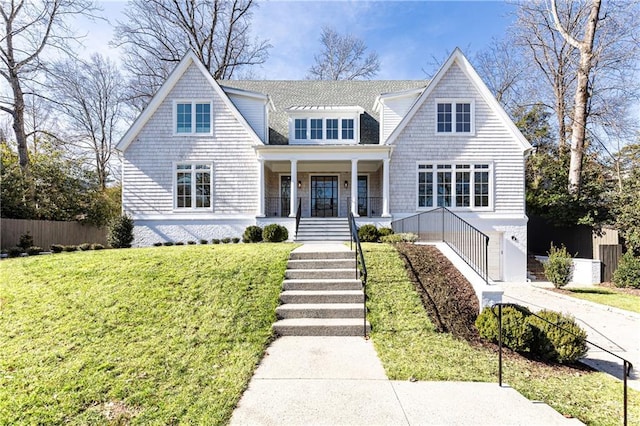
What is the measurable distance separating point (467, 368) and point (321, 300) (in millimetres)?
2979

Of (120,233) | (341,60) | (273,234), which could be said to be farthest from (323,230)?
(341,60)

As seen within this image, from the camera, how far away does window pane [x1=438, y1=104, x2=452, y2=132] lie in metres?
14.7

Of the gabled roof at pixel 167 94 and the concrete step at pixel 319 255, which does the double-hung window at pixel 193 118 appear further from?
the concrete step at pixel 319 255

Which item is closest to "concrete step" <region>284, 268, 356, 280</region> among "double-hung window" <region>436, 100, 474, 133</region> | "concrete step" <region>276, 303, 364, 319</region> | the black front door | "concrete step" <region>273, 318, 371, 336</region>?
"concrete step" <region>276, 303, 364, 319</region>

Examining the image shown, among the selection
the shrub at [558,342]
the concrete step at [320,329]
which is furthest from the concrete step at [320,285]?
the shrub at [558,342]

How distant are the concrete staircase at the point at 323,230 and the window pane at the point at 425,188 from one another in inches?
142

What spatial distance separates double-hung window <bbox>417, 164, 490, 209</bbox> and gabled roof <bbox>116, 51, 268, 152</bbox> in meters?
7.73

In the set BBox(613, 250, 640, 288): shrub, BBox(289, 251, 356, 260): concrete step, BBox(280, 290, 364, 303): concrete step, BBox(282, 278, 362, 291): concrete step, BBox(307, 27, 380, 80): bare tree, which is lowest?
BBox(613, 250, 640, 288): shrub

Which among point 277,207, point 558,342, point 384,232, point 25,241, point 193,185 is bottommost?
point 558,342

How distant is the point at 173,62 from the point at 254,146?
15.2m

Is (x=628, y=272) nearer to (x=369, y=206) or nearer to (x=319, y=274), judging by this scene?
(x=369, y=206)

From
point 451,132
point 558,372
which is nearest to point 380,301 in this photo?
point 558,372

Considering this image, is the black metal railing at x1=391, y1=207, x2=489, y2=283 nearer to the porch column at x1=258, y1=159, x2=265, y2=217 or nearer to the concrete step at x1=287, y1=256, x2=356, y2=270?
the concrete step at x1=287, y1=256, x2=356, y2=270

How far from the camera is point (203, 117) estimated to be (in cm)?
1477
